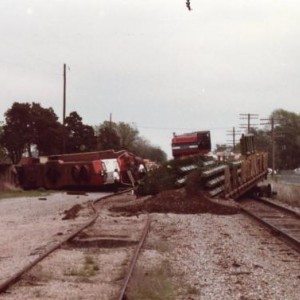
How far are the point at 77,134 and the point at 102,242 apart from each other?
184ft

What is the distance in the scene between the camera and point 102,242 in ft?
40.5

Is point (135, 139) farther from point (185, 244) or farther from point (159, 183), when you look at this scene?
point (185, 244)

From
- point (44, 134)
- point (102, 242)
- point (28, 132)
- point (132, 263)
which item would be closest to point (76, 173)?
point (102, 242)

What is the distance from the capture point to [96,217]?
17484mm

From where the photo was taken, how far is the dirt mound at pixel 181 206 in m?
20.2

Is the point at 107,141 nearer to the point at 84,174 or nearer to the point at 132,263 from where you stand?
the point at 84,174

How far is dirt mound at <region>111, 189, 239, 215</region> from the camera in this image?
20.2 meters

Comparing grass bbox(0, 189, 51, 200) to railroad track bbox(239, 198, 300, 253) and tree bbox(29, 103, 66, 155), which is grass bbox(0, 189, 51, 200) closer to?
railroad track bbox(239, 198, 300, 253)

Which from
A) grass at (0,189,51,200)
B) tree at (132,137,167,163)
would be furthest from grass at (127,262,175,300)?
tree at (132,137,167,163)

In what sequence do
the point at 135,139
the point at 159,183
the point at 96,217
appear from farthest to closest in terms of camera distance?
the point at 135,139 → the point at 159,183 → the point at 96,217

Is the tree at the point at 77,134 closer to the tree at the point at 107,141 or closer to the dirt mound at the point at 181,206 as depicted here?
the tree at the point at 107,141

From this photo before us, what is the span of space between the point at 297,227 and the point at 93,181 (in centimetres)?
2009

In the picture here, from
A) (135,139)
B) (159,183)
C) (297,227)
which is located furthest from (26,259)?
(135,139)

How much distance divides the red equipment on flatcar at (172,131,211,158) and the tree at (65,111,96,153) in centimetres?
3143
